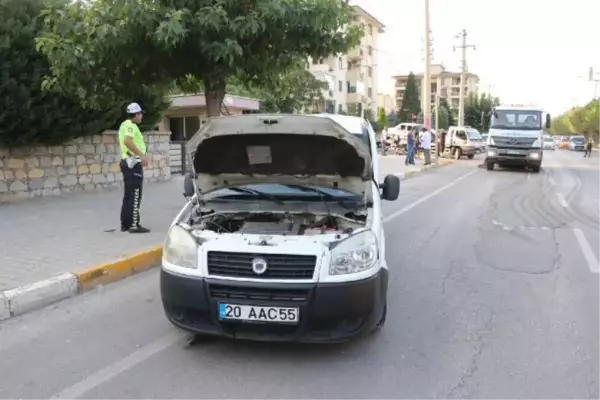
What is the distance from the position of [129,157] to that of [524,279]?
17.9ft

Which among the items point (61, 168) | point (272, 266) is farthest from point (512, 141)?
point (272, 266)

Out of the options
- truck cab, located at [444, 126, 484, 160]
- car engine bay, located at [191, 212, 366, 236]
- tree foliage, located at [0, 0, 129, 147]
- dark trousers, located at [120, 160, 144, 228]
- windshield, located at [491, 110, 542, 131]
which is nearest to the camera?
car engine bay, located at [191, 212, 366, 236]

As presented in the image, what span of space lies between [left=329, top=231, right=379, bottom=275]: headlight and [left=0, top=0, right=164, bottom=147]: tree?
847 cm

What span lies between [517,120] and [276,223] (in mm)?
22593

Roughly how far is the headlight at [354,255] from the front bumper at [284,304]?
0.34 feet

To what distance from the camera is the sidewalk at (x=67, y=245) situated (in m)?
5.89

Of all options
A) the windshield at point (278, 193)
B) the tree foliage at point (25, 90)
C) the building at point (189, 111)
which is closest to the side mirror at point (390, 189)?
the windshield at point (278, 193)

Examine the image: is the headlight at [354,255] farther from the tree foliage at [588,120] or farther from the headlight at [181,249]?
the tree foliage at [588,120]

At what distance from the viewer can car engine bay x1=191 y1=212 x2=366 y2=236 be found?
4629 mm

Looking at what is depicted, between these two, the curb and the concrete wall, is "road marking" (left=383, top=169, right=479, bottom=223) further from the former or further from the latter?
the concrete wall

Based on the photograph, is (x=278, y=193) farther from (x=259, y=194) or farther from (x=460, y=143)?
(x=460, y=143)

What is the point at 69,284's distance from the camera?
19.7 feet

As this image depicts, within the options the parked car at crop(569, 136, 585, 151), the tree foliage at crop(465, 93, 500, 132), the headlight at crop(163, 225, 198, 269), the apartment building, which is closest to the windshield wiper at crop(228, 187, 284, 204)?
the headlight at crop(163, 225, 198, 269)

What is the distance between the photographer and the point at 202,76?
9.25 m
